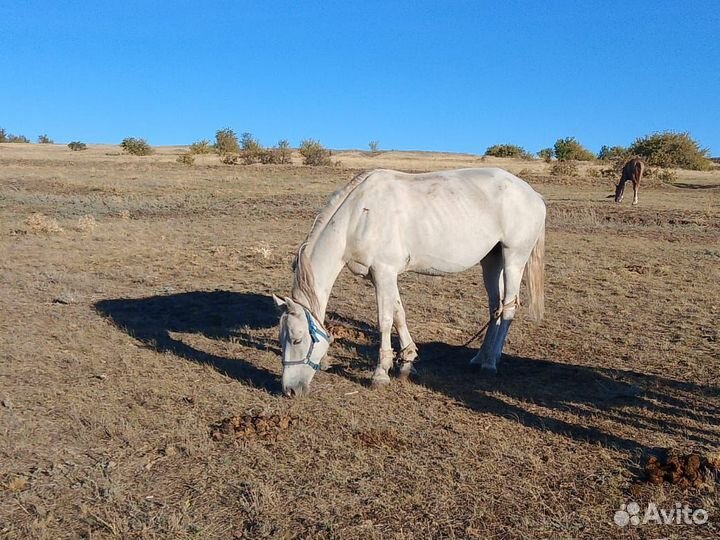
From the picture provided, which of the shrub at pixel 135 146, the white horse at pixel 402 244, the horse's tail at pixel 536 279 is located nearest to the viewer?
the white horse at pixel 402 244

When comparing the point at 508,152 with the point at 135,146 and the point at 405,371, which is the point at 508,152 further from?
the point at 405,371

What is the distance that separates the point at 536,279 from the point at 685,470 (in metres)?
3.27

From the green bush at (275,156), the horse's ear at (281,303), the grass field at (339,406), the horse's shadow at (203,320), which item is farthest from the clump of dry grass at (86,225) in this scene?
the green bush at (275,156)

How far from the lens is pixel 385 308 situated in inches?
219

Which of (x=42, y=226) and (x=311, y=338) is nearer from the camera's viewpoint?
(x=311, y=338)

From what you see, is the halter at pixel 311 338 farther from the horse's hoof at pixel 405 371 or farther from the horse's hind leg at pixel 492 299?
the horse's hind leg at pixel 492 299

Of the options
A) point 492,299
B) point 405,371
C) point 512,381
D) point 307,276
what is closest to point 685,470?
point 512,381

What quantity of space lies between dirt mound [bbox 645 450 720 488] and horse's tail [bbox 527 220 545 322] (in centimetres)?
294

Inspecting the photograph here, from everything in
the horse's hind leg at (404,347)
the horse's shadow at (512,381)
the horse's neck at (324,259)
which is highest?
the horse's neck at (324,259)

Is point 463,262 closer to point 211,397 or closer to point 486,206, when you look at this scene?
point 486,206

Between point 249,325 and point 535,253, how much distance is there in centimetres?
360

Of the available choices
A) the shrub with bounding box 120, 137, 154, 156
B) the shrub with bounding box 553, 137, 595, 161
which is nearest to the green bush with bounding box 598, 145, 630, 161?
the shrub with bounding box 553, 137, 595, 161

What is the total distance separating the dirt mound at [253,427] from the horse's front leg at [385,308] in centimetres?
117

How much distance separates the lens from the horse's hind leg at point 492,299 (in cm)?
610
